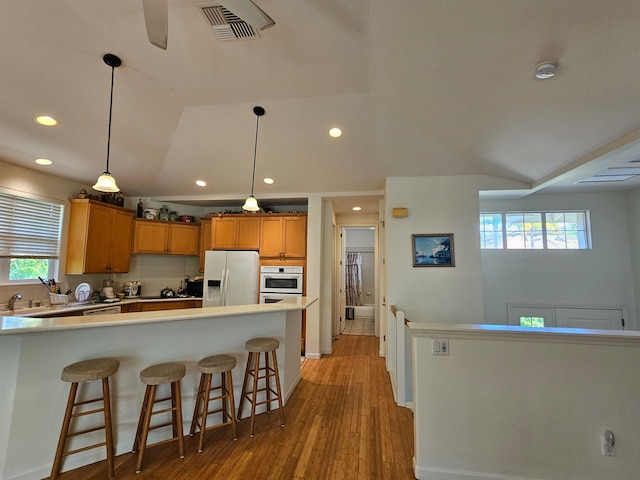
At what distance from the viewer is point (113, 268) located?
4.21m

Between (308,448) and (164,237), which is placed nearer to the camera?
(308,448)

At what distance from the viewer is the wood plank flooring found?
187cm

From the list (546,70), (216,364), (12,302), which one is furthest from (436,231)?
(12,302)

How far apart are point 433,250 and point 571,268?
246 cm

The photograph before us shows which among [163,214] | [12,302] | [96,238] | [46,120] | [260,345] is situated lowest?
[260,345]

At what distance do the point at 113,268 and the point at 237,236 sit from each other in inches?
75.6

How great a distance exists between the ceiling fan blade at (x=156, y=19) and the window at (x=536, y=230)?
4.76m

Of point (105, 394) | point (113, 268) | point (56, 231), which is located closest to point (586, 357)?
point (105, 394)

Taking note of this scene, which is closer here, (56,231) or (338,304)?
(56,231)

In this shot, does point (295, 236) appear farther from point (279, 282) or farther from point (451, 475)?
point (451, 475)

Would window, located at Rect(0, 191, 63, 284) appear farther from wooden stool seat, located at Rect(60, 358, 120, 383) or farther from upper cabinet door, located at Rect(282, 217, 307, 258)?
upper cabinet door, located at Rect(282, 217, 307, 258)

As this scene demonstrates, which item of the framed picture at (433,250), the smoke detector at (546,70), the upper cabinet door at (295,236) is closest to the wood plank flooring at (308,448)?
the framed picture at (433,250)

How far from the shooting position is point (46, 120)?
2791 millimetres

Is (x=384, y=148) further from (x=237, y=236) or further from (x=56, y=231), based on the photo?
(x=56, y=231)
